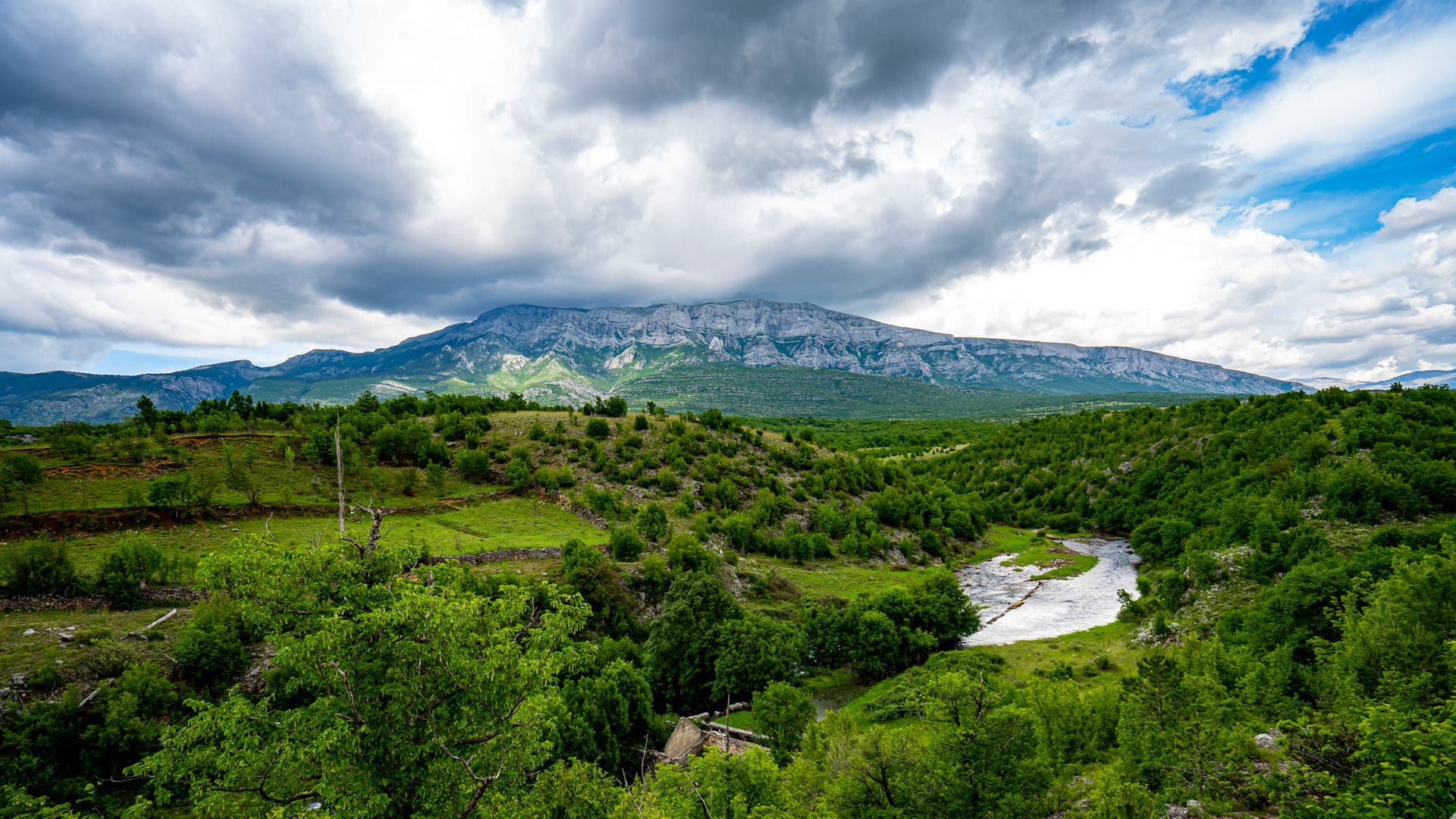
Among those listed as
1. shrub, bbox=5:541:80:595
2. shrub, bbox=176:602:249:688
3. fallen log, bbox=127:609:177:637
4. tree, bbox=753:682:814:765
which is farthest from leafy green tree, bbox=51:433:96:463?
tree, bbox=753:682:814:765

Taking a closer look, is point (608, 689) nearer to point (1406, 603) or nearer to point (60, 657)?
point (60, 657)

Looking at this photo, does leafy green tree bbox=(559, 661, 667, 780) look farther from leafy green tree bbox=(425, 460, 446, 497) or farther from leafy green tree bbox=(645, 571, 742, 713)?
leafy green tree bbox=(425, 460, 446, 497)

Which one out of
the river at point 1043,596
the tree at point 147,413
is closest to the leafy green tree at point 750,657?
the river at point 1043,596

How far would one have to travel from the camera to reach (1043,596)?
6281cm

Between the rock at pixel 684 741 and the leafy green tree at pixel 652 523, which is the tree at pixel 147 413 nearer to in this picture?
the leafy green tree at pixel 652 523

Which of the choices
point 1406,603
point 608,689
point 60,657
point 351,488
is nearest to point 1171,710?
point 1406,603

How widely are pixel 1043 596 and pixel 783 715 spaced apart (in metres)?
49.7

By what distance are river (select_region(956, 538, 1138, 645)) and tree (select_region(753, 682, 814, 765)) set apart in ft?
94.2

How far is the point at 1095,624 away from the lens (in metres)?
51.7

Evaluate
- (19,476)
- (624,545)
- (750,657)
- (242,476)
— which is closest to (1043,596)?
(750,657)

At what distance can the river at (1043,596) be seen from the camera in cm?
5222

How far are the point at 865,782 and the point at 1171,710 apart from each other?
43.9 feet

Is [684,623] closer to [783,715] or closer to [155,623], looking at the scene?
[783,715]

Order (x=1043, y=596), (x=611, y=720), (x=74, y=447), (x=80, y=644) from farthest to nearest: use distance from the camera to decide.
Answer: (x=1043, y=596) → (x=74, y=447) → (x=611, y=720) → (x=80, y=644)
